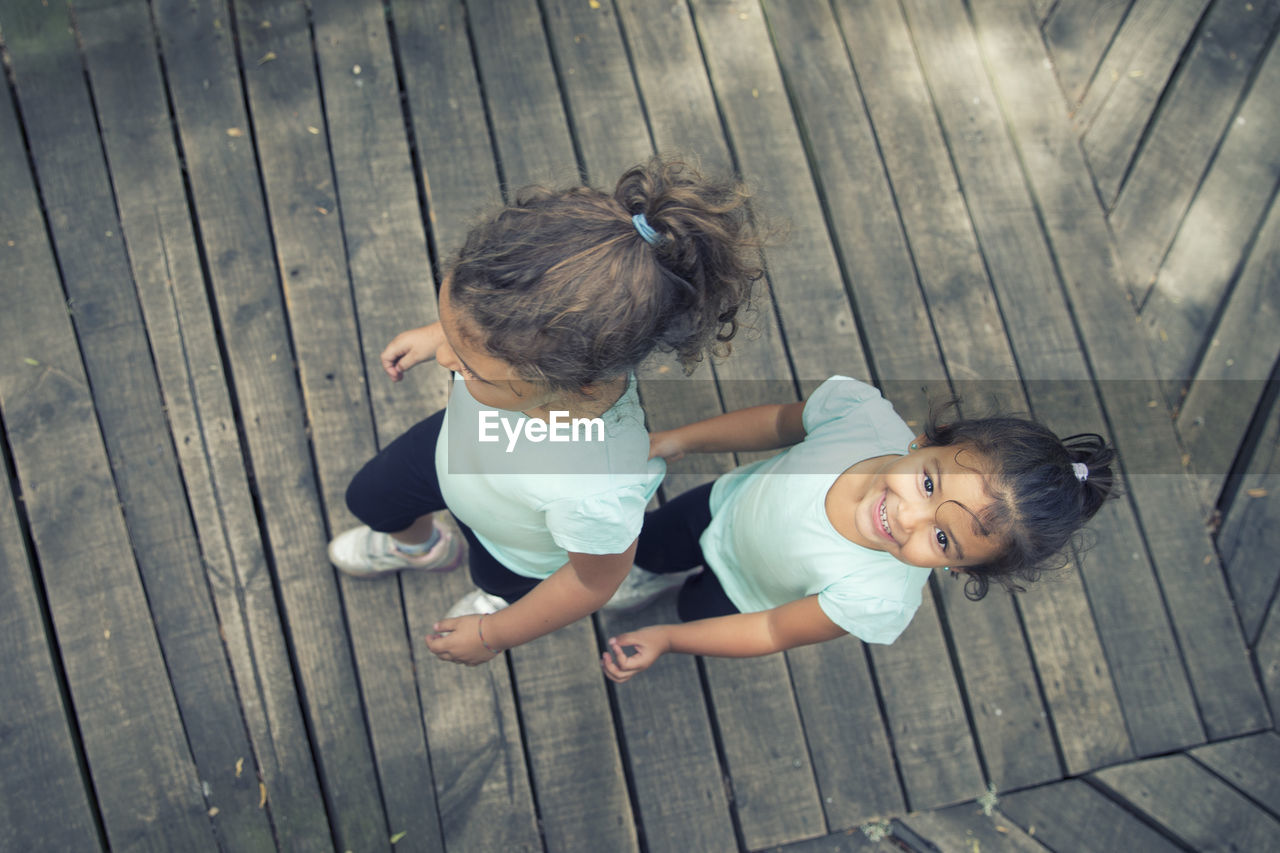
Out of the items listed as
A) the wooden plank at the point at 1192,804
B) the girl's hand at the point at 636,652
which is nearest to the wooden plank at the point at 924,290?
the wooden plank at the point at 1192,804

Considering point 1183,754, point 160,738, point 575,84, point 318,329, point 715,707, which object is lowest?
point 1183,754

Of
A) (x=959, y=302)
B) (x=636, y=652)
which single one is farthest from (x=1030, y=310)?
(x=636, y=652)

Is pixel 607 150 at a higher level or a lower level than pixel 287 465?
higher

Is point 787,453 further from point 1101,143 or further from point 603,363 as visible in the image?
point 1101,143

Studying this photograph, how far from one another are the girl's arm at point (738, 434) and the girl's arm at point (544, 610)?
31 centimetres

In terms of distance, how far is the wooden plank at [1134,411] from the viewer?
6.37 ft

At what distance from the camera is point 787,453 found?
4.52 feet

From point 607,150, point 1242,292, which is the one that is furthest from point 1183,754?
point 607,150

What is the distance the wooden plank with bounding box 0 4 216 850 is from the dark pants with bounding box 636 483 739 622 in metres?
1.09

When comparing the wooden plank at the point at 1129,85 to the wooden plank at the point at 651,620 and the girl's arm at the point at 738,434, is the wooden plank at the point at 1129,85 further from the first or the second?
the girl's arm at the point at 738,434

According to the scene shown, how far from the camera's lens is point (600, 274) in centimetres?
91

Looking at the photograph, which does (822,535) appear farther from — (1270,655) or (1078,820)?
(1270,655)

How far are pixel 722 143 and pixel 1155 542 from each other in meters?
1.52

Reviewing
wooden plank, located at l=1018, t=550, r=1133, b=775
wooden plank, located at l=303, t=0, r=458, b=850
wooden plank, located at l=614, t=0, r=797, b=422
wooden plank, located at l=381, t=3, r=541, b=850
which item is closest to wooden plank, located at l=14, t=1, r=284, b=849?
wooden plank, located at l=303, t=0, r=458, b=850
